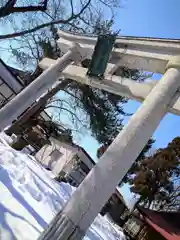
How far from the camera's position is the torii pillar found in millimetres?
2207

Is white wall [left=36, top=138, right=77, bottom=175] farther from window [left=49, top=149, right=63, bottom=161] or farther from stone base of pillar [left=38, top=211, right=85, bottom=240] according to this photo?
stone base of pillar [left=38, top=211, right=85, bottom=240]

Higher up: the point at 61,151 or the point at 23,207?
the point at 61,151

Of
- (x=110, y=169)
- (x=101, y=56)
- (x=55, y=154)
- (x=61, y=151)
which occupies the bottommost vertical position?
(x=110, y=169)

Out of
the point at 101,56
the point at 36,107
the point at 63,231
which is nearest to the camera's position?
the point at 63,231

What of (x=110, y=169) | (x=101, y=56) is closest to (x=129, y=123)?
(x=110, y=169)

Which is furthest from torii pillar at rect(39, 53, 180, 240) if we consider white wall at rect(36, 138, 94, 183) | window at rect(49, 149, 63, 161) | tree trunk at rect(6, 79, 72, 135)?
window at rect(49, 149, 63, 161)

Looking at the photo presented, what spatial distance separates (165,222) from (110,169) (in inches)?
572

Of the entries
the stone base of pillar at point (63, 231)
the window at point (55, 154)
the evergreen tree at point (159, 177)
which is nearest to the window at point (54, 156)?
the window at point (55, 154)

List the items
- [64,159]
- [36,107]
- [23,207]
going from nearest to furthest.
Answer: [23,207]
[36,107]
[64,159]

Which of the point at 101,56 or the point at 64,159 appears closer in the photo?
the point at 101,56

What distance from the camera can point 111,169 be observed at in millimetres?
2389

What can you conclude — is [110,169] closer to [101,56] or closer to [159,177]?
[101,56]

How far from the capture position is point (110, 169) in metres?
2.39

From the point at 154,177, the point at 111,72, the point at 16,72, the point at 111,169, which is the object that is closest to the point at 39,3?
A: the point at 111,72
